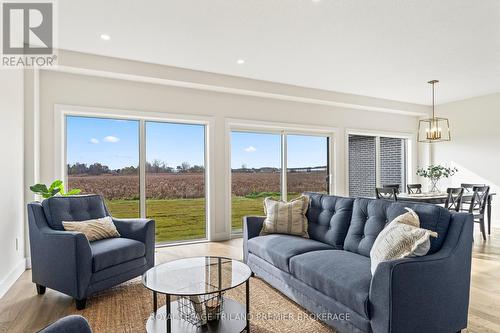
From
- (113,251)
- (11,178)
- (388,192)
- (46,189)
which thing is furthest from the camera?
(388,192)

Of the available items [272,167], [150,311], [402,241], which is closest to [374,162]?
[272,167]

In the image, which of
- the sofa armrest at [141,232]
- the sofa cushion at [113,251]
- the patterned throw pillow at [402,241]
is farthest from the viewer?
the sofa armrest at [141,232]

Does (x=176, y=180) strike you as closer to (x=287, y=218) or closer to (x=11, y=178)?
(x=11, y=178)

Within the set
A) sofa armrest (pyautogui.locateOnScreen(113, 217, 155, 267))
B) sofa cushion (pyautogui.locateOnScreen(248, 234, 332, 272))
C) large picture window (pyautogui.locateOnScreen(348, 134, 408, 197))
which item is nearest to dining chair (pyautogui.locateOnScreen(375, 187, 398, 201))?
large picture window (pyautogui.locateOnScreen(348, 134, 408, 197))

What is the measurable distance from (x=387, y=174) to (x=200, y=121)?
481 centimetres

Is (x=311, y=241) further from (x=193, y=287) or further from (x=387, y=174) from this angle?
(x=387, y=174)

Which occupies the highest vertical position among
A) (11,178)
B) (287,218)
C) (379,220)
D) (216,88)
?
(216,88)

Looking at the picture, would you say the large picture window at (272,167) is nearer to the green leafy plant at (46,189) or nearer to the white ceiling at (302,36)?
the white ceiling at (302,36)

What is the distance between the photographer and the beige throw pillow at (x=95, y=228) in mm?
2936

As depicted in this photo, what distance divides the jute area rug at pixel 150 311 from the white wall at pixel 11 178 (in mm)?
1073

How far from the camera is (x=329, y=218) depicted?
3.10 m

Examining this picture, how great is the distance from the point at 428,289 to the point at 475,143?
604cm

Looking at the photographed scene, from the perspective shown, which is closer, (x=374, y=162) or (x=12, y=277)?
(x=12, y=277)

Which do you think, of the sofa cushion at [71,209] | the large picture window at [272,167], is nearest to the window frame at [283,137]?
the large picture window at [272,167]
